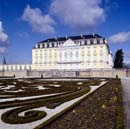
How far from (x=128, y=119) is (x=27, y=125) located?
2.65 m

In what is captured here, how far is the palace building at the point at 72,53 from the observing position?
51.9 meters

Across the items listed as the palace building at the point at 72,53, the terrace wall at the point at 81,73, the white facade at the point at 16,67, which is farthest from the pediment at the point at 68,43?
the white facade at the point at 16,67

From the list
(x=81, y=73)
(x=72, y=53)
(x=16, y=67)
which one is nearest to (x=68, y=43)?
(x=72, y=53)

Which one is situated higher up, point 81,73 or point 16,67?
point 16,67

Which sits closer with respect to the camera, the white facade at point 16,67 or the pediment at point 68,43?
the pediment at point 68,43

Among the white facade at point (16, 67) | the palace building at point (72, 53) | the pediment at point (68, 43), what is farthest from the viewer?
the white facade at point (16, 67)

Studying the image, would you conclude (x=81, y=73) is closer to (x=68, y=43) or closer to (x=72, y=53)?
(x=72, y=53)

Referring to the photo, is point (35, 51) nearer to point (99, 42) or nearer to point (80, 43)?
point (80, 43)

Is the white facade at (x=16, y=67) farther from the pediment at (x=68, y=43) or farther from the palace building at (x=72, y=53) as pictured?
the pediment at (x=68, y=43)

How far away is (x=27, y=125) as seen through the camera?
456 cm

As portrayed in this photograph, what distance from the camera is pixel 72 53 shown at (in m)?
55.2

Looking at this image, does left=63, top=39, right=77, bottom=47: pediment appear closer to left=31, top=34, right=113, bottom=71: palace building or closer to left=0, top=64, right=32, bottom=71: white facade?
left=31, top=34, right=113, bottom=71: palace building

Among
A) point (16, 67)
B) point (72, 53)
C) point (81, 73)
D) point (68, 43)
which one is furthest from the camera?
point (16, 67)

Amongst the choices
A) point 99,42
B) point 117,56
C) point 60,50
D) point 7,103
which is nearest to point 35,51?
point 60,50
